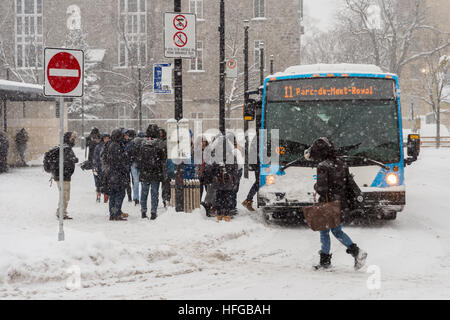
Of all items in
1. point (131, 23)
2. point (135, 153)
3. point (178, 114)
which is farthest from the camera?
point (131, 23)

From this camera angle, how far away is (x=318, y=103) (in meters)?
11.9

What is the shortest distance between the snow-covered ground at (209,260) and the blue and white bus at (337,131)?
680 mm

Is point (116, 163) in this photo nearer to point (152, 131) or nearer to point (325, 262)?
point (152, 131)

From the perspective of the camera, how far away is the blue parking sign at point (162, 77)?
14.6 meters

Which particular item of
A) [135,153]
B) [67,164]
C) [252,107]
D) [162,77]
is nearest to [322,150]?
[252,107]

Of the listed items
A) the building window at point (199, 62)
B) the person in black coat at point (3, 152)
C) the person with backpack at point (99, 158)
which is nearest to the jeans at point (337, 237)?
the person with backpack at point (99, 158)

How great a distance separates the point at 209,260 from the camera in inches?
342

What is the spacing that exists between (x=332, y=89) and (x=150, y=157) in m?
3.77

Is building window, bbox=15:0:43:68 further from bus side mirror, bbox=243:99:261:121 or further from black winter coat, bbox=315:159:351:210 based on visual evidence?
black winter coat, bbox=315:159:351:210

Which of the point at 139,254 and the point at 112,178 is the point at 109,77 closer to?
the point at 112,178

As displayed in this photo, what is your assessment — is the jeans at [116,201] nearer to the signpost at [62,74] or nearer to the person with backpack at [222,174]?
the person with backpack at [222,174]

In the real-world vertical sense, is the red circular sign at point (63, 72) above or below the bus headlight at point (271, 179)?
above

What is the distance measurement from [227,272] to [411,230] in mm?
4894

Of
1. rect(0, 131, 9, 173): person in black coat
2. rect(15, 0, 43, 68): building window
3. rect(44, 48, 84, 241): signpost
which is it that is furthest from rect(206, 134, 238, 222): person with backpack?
rect(15, 0, 43, 68): building window
